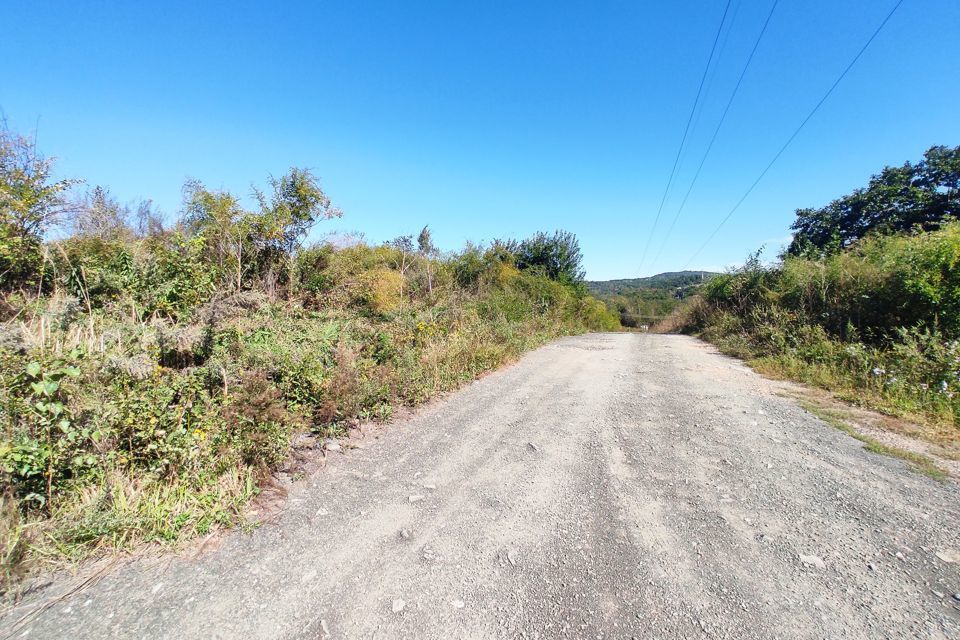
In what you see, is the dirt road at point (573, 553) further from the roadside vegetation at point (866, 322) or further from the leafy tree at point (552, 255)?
the leafy tree at point (552, 255)

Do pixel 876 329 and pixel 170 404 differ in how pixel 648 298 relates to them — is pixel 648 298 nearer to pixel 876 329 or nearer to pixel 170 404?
pixel 876 329

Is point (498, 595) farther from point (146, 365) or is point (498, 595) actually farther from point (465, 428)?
point (146, 365)

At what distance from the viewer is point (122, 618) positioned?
1.75 meters

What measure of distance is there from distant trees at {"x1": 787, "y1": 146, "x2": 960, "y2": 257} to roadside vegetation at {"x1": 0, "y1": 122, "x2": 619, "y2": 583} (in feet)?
62.3

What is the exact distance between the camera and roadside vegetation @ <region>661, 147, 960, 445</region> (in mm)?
4832

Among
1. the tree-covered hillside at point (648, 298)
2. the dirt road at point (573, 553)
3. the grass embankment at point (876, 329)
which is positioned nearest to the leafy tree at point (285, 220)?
the dirt road at point (573, 553)

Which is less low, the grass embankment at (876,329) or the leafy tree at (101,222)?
the leafy tree at (101,222)

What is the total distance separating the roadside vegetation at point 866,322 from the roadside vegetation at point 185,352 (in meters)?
5.54

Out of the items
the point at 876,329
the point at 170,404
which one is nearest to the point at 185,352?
the point at 170,404

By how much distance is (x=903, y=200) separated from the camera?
1948cm

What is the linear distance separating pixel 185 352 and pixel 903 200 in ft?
100

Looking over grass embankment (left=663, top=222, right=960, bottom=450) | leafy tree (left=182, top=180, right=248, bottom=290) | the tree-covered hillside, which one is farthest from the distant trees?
leafy tree (left=182, top=180, right=248, bottom=290)

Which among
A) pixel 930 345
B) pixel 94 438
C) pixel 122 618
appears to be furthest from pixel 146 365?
pixel 930 345

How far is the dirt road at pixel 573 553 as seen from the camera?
1736 mm
